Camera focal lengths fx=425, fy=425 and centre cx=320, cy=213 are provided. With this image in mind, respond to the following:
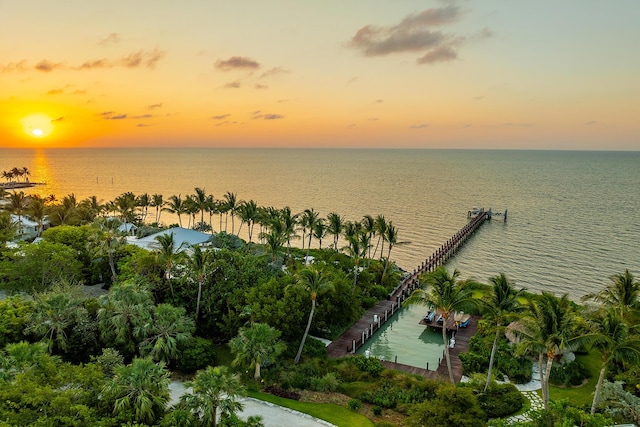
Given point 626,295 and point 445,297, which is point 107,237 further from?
Answer: point 626,295

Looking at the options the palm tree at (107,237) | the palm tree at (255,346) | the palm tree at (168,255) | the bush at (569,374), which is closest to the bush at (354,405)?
the palm tree at (255,346)

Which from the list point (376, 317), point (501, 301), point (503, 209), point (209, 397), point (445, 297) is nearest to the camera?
point (209, 397)

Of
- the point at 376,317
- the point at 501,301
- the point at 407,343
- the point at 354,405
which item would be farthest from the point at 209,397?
the point at 376,317

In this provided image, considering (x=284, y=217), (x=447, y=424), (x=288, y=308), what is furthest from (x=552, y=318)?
(x=284, y=217)

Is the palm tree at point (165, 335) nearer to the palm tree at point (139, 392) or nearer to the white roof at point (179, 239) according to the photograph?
the palm tree at point (139, 392)

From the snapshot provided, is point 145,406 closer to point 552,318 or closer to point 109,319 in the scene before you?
point 109,319

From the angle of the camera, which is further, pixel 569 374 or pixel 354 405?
pixel 569 374

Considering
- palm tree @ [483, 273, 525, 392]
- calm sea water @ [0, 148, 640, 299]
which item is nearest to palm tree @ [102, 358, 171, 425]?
palm tree @ [483, 273, 525, 392]
